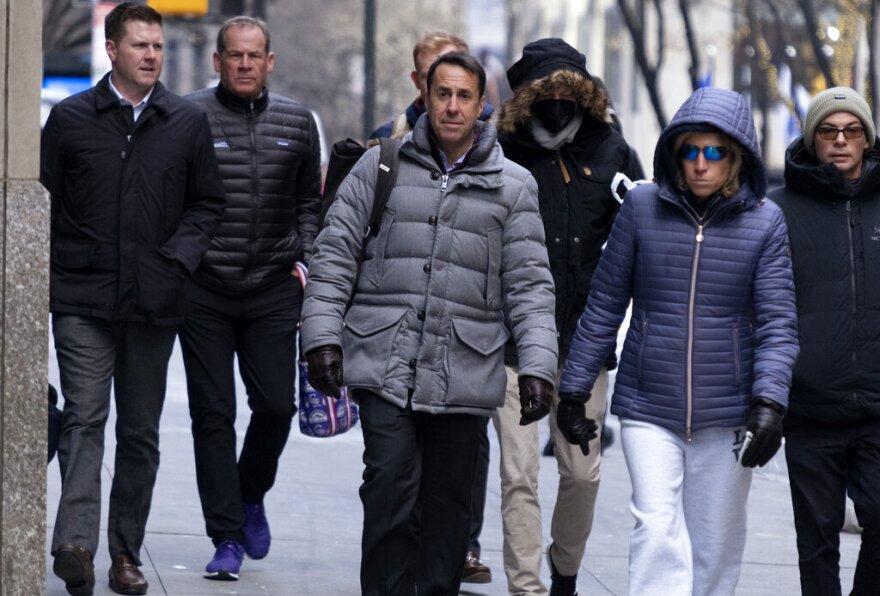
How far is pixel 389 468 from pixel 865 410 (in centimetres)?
154

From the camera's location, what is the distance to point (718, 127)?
590cm

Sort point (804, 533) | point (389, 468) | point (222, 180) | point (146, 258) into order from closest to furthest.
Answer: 1. point (389, 468)
2. point (804, 533)
3. point (146, 258)
4. point (222, 180)

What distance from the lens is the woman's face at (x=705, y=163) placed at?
592 cm

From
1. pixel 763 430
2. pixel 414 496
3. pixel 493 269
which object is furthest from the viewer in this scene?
pixel 493 269

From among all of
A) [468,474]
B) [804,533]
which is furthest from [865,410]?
[468,474]

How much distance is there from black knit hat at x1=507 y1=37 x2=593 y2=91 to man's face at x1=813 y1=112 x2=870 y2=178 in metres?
0.95

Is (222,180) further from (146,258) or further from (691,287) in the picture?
(691,287)

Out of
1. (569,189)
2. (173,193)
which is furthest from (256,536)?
(569,189)

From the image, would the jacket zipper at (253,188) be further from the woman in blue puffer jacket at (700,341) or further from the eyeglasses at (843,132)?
the eyeglasses at (843,132)

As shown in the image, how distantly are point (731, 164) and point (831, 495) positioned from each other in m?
1.14

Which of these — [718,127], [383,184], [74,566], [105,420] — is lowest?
[74,566]

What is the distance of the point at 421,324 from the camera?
5.91m

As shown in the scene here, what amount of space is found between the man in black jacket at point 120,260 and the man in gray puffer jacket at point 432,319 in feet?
3.39

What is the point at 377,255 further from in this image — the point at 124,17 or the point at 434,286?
the point at 124,17
